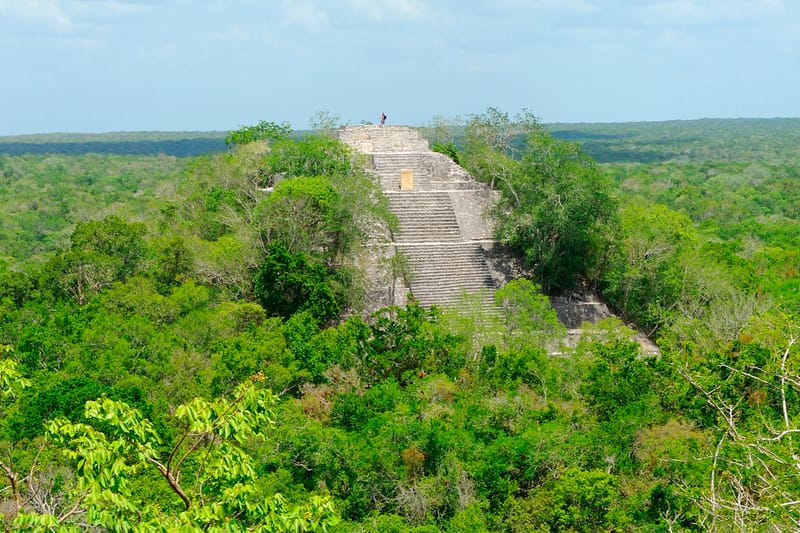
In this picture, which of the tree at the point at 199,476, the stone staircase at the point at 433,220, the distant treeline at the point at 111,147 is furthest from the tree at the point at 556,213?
the distant treeline at the point at 111,147

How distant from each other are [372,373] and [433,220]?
662 centimetres

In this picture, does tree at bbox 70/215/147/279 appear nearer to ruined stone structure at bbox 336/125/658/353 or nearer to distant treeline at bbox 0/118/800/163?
ruined stone structure at bbox 336/125/658/353

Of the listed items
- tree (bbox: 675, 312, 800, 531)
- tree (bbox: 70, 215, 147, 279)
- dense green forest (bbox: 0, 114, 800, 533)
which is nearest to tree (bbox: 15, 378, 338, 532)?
dense green forest (bbox: 0, 114, 800, 533)

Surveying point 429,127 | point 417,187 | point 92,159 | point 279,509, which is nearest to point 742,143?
point 92,159

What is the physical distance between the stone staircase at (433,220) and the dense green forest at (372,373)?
0.84 metres

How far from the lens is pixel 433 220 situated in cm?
1988

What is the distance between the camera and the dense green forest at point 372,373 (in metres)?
6.55

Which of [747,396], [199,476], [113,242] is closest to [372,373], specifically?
[747,396]

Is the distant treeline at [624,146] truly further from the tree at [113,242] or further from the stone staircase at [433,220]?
the tree at [113,242]

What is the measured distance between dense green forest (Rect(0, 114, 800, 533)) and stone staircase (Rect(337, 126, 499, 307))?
839mm

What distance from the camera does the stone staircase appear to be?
1830cm

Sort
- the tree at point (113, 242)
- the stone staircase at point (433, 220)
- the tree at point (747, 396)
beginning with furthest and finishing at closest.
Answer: the tree at point (113, 242) → the stone staircase at point (433, 220) → the tree at point (747, 396)

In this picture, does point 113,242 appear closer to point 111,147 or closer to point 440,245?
point 440,245

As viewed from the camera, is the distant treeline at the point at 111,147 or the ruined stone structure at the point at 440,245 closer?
the ruined stone structure at the point at 440,245
